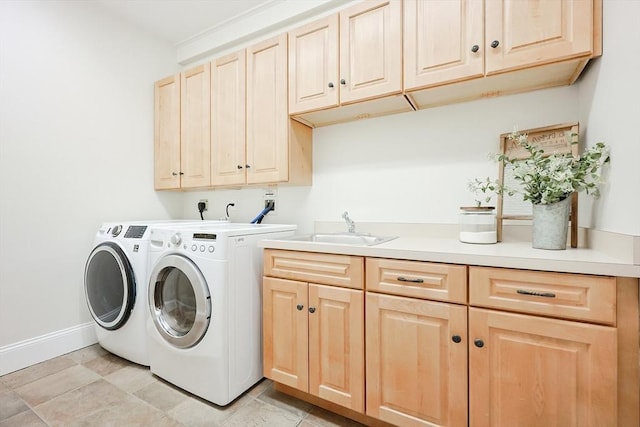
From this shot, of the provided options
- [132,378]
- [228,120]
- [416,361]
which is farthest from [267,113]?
[132,378]

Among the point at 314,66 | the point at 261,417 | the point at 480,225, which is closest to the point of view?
the point at 480,225

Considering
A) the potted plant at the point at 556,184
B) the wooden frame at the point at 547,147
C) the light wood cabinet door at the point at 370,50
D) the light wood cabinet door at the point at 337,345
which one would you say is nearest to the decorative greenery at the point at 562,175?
the potted plant at the point at 556,184

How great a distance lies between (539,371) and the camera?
99 cm

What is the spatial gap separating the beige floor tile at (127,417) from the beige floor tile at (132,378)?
0.51 ft

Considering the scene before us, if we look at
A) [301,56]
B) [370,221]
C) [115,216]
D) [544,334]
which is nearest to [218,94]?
[301,56]

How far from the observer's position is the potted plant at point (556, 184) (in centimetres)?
113

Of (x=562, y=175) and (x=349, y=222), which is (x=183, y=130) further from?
(x=562, y=175)

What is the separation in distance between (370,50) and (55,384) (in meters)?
2.73

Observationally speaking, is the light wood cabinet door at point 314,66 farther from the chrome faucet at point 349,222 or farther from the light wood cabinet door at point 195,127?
the light wood cabinet door at point 195,127

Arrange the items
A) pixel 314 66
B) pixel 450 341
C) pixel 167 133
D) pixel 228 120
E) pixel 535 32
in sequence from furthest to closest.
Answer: pixel 167 133 → pixel 228 120 → pixel 314 66 → pixel 535 32 → pixel 450 341

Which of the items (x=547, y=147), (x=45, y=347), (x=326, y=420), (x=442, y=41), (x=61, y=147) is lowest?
(x=326, y=420)

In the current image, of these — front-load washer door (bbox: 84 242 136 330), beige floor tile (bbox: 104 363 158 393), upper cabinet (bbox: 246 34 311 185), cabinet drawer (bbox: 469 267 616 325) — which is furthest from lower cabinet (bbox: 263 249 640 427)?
front-load washer door (bbox: 84 242 136 330)

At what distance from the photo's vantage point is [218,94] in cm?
227

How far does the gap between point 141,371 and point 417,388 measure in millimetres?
1762
